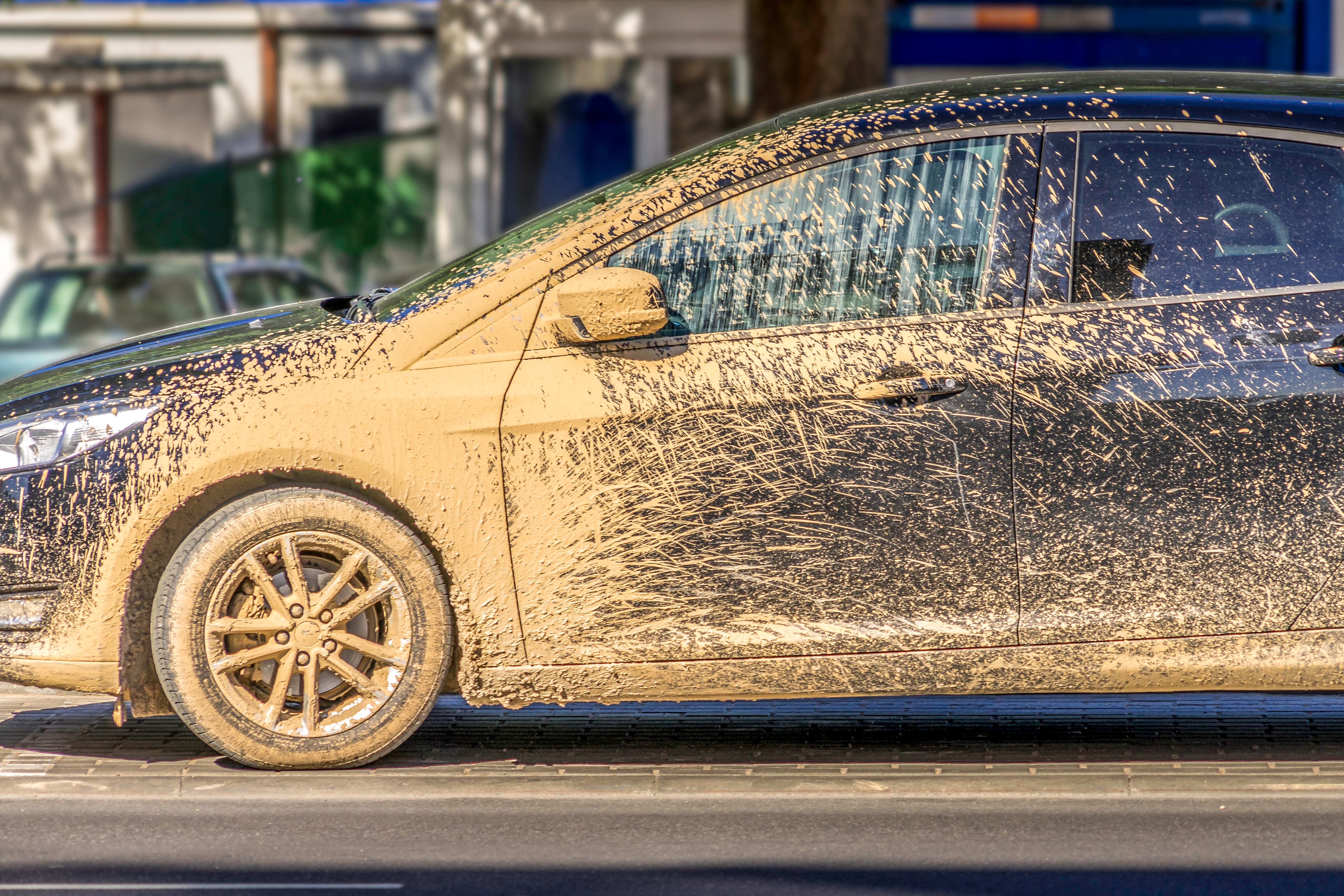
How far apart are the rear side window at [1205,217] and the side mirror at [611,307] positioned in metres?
1.12

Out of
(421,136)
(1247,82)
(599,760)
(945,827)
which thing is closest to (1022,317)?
(1247,82)

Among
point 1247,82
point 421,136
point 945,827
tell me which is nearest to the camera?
point 945,827

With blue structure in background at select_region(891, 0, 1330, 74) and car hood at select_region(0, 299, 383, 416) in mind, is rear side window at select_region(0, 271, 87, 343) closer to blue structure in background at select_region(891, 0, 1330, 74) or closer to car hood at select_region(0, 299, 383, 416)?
car hood at select_region(0, 299, 383, 416)

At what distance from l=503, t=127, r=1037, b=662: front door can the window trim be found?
0.06 m

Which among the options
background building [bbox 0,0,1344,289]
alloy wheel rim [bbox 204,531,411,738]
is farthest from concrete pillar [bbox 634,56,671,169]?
alloy wheel rim [bbox 204,531,411,738]

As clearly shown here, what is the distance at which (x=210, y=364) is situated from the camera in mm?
4762

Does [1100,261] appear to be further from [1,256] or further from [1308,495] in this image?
[1,256]

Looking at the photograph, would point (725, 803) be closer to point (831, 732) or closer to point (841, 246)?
point (831, 732)

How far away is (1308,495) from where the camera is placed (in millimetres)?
4523

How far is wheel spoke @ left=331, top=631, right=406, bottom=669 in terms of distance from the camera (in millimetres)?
4676

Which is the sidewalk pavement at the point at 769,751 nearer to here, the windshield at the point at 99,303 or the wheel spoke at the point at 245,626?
the wheel spoke at the point at 245,626

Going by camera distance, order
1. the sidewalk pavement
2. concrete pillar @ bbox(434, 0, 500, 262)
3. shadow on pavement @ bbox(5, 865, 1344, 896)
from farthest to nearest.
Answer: concrete pillar @ bbox(434, 0, 500, 262) < the sidewalk pavement < shadow on pavement @ bbox(5, 865, 1344, 896)

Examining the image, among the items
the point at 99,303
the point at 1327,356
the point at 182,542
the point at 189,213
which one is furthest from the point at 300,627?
the point at 189,213

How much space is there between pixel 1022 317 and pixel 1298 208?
31.1 inches
